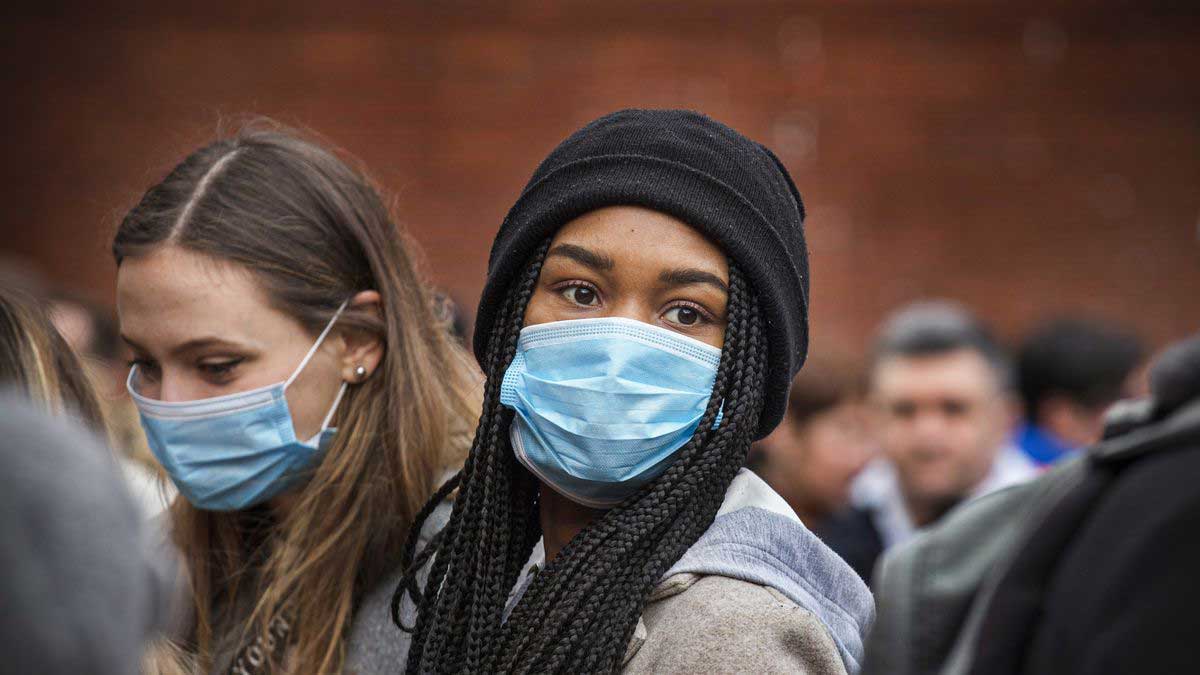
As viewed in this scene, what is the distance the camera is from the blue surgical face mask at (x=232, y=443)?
252 centimetres

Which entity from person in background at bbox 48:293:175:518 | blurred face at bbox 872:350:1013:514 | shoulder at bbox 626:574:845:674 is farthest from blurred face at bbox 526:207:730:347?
blurred face at bbox 872:350:1013:514

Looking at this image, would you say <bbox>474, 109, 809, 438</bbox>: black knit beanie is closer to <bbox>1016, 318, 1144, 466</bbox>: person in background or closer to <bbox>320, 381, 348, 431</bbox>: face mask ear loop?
<bbox>320, 381, 348, 431</bbox>: face mask ear loop

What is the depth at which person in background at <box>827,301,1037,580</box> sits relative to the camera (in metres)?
4.83

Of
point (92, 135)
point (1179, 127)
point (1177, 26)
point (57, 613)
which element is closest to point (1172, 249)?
point (1179, 127)

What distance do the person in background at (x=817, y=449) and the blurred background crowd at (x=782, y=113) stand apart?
10.4 ft

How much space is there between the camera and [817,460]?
5254mm

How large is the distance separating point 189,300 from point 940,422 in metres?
3.30

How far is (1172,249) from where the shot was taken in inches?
374

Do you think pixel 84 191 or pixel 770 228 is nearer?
pixel 770 228

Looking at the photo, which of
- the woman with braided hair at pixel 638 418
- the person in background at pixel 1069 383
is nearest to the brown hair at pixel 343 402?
the woman with braided hair at pixel 638 418

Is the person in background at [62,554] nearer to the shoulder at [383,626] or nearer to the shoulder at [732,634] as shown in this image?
the shoulder at [732,634]

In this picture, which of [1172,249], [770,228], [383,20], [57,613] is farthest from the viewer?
[1172,249]

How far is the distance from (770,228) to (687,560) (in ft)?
1.79

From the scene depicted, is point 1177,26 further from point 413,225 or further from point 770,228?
point 770,228
